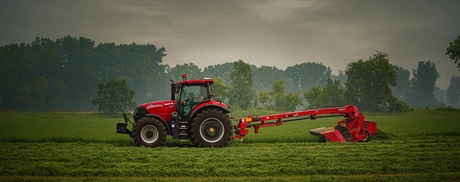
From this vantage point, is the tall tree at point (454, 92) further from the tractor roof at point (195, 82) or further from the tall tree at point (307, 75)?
the tractor roof at point (195, 82)

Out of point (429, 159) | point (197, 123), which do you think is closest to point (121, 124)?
point (197, 123)

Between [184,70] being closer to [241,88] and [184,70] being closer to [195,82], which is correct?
[241,88]

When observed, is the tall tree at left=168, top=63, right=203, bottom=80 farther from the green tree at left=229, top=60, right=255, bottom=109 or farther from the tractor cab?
the tractor cab

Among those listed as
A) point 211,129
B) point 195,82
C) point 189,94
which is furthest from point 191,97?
point 211,129

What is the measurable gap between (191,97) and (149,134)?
1.78 m

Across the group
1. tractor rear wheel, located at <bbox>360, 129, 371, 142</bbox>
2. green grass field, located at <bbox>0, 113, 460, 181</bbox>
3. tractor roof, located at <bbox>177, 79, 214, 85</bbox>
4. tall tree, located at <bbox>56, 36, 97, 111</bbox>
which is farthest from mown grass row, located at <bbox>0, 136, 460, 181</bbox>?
tall tree, located at <bbox>56, 36, 97, 111</bbox>

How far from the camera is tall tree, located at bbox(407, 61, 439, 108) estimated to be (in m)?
111

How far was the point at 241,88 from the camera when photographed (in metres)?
62.2

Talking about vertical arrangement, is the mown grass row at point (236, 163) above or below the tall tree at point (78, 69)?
below

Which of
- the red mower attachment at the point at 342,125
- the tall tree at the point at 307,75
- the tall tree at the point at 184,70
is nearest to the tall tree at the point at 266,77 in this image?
the tall tree at the point at 307,75

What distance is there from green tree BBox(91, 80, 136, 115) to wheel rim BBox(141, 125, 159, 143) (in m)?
43.7

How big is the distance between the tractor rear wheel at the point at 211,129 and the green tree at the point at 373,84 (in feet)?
155

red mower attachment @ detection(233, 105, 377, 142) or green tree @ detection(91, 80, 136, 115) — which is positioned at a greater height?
green tree @ detection(91, 80, 136, 115)

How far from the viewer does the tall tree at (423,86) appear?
111 metres
